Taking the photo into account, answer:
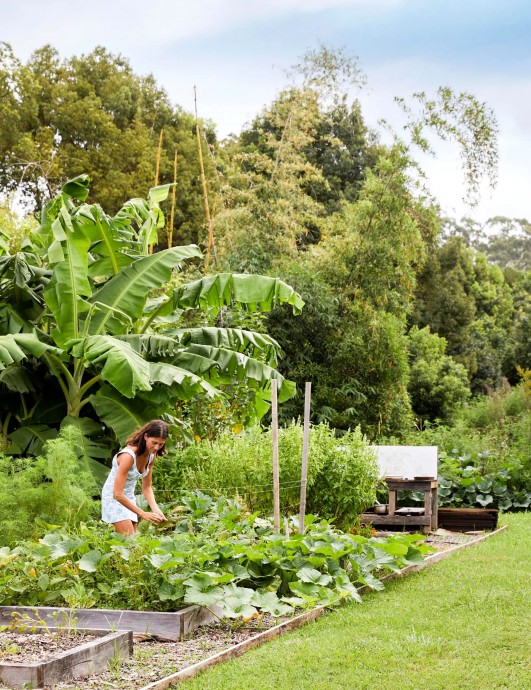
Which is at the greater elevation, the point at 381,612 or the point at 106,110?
the point at 106,110

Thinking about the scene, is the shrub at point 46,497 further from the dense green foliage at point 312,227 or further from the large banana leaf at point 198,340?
the large banana leaf at point 198,340

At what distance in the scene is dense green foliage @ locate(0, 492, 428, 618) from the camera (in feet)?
18.7

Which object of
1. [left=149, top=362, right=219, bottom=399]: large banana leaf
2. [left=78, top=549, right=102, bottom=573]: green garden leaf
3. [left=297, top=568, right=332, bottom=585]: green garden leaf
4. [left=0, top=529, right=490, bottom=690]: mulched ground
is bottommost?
[left=0, top=529, right=490, bottom=690]: mulched ground

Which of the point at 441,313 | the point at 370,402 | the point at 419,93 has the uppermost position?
the point at 419,93

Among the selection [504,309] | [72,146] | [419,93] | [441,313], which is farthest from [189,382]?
[504,309]

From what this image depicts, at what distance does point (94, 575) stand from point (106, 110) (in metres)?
23.0

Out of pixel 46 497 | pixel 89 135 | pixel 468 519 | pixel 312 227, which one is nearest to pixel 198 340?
pixel 46 497

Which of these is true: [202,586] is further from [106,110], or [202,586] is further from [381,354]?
[106,110]

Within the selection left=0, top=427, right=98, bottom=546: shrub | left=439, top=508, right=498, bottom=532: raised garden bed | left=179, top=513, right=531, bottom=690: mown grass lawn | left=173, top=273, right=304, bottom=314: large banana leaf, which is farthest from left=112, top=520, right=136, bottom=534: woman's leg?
left=439, top=508, right=498, bottom=532: raised garden bed

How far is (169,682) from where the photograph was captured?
4.52 meters

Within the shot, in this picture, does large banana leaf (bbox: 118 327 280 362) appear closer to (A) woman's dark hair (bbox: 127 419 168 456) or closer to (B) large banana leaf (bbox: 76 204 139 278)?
(B) large banana leaf (bbox: 76 204 139 278)

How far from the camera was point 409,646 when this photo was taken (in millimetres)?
5258

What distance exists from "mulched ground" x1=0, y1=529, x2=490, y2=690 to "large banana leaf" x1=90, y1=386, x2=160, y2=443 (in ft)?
12.9

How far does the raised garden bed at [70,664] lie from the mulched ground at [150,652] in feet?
0.16
